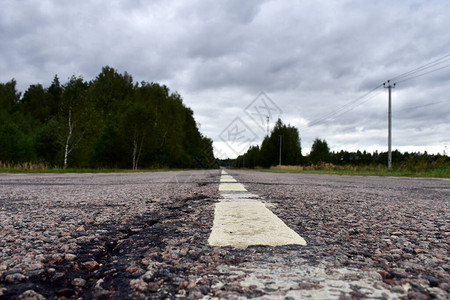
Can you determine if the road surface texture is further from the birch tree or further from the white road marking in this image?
the birch tree

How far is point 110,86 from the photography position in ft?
142

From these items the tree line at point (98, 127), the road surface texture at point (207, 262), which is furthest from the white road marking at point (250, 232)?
the tree line at point (98, 127)

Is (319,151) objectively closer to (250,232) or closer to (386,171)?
(386,171)

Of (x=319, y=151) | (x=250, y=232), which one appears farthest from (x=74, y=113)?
(x=319, y=151)

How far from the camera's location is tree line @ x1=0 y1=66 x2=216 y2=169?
2405 cm

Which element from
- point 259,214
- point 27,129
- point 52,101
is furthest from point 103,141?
point 259,214

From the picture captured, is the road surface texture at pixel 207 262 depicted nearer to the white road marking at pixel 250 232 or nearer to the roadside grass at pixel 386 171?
the white road marking at pixel 250 232

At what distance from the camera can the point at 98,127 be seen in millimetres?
25781

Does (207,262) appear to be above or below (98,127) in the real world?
below

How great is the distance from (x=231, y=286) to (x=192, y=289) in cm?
10

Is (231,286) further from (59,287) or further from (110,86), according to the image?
(110,86)

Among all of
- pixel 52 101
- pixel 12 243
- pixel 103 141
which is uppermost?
→ pixel 52 101

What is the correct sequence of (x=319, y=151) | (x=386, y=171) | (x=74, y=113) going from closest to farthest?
(x=386, y=171) < (x=74, y=113) < (x=319, y=151)

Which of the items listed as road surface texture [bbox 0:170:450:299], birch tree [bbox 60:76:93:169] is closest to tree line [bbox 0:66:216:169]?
birch tree [bbox 60:76:93:169]
